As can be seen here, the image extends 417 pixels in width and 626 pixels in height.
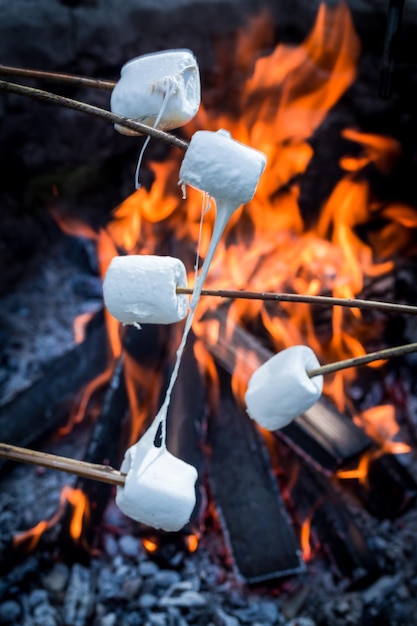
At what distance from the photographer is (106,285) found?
149cm

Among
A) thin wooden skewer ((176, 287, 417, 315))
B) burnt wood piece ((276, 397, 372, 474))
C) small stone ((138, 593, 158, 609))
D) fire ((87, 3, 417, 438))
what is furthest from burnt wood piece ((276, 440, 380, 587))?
thin wooden skewer ((176, 287, 417, 315))

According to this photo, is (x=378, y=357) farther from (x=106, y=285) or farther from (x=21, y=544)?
(x=21, y=544)

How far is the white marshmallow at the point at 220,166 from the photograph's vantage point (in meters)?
1.27

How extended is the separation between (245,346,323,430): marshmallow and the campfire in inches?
0.6

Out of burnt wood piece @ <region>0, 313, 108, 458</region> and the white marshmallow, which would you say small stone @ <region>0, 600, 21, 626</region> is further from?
the white marshmallow

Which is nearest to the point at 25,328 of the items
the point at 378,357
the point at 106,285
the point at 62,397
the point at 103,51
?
the point at 62,397

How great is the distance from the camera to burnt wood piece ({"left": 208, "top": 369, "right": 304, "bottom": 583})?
2.09 metres

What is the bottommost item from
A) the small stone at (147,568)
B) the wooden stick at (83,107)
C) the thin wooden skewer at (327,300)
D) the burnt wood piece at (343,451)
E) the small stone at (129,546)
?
the small stone at (129,546)

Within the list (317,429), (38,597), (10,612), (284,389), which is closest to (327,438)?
(317,429)

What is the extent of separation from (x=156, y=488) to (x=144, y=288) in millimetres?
533

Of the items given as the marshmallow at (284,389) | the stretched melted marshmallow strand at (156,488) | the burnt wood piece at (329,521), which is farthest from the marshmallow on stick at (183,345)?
the burnt wood piece at (329,521)

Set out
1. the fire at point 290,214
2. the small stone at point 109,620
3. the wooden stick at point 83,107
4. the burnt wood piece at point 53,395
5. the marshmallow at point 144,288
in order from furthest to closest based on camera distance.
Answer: the fire at point 290,214
the burnt wood piece at point 53,395
the small stone at point 109,620
the marshmallow at point 144,288
the wooden stick at point 83,107

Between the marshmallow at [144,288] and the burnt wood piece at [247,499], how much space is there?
3.55 ft

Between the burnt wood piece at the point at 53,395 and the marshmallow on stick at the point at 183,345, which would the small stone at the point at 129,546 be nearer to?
the burnt wood piece at the point at 53,395
